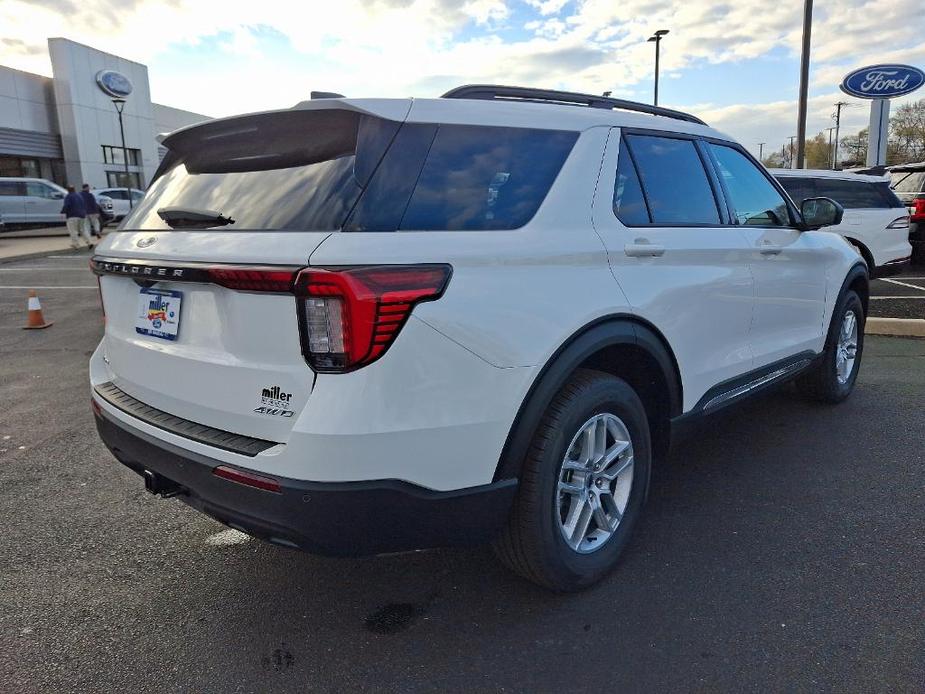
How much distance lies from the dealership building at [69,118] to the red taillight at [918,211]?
3105 cm

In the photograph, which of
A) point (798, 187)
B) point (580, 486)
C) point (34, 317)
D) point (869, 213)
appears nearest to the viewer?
point (580, 486)

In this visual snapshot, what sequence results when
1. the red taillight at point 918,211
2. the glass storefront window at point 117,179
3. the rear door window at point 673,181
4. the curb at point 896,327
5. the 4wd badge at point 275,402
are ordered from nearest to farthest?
the 4wd badge at point 275,402, the rear door window at point 673,181, the curb at point 896,327, the red taillight at point 918,211, the glass storefront window at point 117,179

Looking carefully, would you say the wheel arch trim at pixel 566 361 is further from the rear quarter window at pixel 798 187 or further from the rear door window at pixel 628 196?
the rear quarter window at pixel 798 187

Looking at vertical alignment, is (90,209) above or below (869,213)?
above

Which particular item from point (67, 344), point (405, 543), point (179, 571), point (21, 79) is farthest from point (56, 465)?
point (21, 79)

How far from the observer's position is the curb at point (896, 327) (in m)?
7.11

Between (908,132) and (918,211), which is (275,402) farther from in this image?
(908,132)

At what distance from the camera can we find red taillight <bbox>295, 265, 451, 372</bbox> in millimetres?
1890

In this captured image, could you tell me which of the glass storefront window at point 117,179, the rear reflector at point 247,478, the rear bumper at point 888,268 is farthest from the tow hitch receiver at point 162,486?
the glass storefront window at point 117,179

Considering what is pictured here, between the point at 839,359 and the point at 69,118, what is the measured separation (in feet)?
132

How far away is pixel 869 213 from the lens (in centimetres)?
988

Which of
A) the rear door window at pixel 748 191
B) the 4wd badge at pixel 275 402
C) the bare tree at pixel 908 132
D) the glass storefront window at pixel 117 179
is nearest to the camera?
the 4wd badge at pixel 275 402

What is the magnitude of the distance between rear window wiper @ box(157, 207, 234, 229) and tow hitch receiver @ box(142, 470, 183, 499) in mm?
894

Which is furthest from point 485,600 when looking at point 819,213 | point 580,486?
point 819,213
